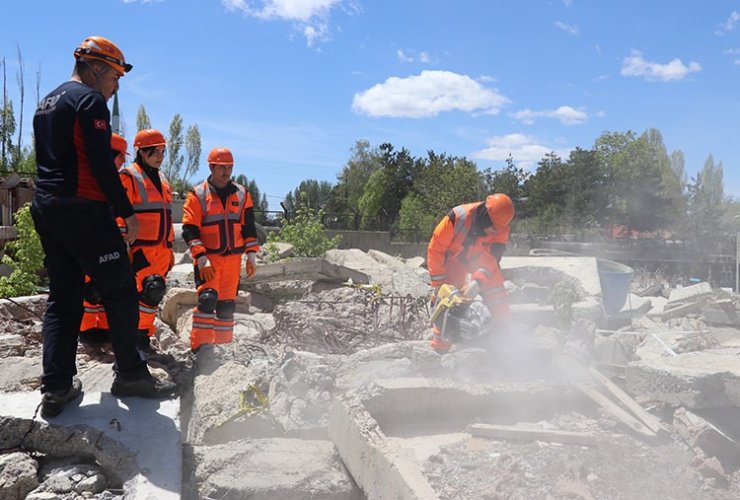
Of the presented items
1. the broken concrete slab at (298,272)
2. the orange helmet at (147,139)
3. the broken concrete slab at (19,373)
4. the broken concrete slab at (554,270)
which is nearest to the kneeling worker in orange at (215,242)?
the orange helmet at (147,139)

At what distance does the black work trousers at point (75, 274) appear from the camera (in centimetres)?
278

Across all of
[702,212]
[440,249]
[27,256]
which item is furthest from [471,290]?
[702,212]

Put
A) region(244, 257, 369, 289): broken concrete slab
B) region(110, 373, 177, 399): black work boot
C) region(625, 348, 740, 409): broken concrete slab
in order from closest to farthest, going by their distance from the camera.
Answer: region(110, 373, 177, 399): black work boot → region(625, 348, 740, 409): broken concrete slab → region(244, 257, 369, 289): broken concrete slab

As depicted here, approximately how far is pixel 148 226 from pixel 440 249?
2536 mm

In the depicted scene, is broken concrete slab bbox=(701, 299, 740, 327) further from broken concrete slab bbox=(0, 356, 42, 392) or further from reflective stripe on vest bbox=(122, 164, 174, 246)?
broken concrete slab bbox=(0, 356, 42, 392)

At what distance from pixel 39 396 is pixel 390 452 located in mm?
1745

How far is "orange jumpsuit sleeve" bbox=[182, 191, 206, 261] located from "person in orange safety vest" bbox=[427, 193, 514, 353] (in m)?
2.04

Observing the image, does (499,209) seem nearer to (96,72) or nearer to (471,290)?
(471,290)

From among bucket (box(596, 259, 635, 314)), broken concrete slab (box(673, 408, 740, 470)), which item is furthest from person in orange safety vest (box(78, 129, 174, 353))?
bucket (box(596, 259, 635, 314))

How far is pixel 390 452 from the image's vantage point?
2664 millimetres

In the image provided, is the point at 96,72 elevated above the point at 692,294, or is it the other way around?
the point at 96,72

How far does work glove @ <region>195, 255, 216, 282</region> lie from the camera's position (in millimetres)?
4773

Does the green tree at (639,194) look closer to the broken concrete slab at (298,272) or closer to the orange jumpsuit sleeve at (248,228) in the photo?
the broken concrete slab at (298,272)

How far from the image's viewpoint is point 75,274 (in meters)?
2.90
